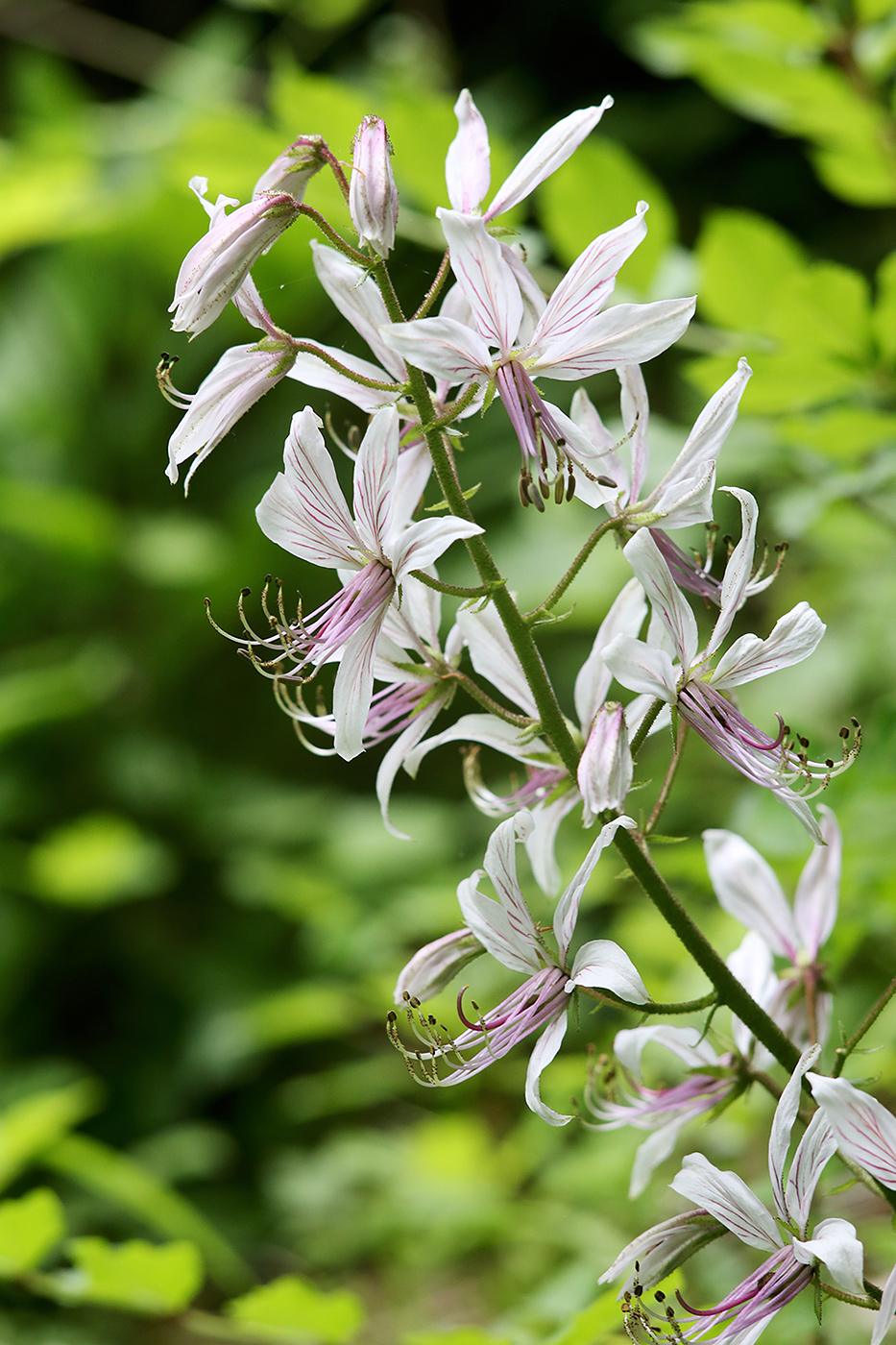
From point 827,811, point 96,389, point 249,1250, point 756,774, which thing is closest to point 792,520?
point 827,811

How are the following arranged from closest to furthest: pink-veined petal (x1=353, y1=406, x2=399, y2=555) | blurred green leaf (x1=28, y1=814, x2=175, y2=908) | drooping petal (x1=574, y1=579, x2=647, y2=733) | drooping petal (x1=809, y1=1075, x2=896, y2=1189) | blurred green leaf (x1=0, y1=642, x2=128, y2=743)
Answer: drooping petal (x1=809, y1=1075, x2=896, y2=1189) → pink-veined petal (x1=353, y1=406, x2=399, y2=555) → drooping petal (x1=574, y1=579, x2=647, y2=733) → blurred green leaf (x1=28, y1=814, x2=175, y2=908) → blurred green leaf (x1=0, y1=642, x2=128, y2=743)

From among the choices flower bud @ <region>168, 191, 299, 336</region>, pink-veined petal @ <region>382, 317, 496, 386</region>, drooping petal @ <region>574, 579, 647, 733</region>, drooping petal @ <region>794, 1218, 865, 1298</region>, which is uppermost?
flower bud @ <region>168, 191, 299, 336</region>

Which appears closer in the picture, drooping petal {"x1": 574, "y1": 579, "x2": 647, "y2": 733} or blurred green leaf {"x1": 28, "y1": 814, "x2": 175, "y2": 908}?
drooping petal {"x1": 574, "y1": 579, "x2": 647, "y2": 733}

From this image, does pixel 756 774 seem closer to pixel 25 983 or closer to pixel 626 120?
pixel 25 983

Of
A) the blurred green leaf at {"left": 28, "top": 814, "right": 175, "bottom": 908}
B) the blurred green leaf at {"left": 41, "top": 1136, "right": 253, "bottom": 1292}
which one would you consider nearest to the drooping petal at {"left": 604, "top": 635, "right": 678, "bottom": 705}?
the blurred green leaf at {"left": 41, "top": 1136, "right": 253, "bottom": 1292}

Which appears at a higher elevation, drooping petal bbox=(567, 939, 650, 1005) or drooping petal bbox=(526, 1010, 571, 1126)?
drooping petal bbox=(567, 939, 650, 1005)

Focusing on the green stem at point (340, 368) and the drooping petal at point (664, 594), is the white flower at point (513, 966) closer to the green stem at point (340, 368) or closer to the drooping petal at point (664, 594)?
the drooping petal at point (664, 594)

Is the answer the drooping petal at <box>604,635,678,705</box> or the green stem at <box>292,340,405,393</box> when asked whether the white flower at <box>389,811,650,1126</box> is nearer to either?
the drooping petal at <box>604,635,678,705</box>
